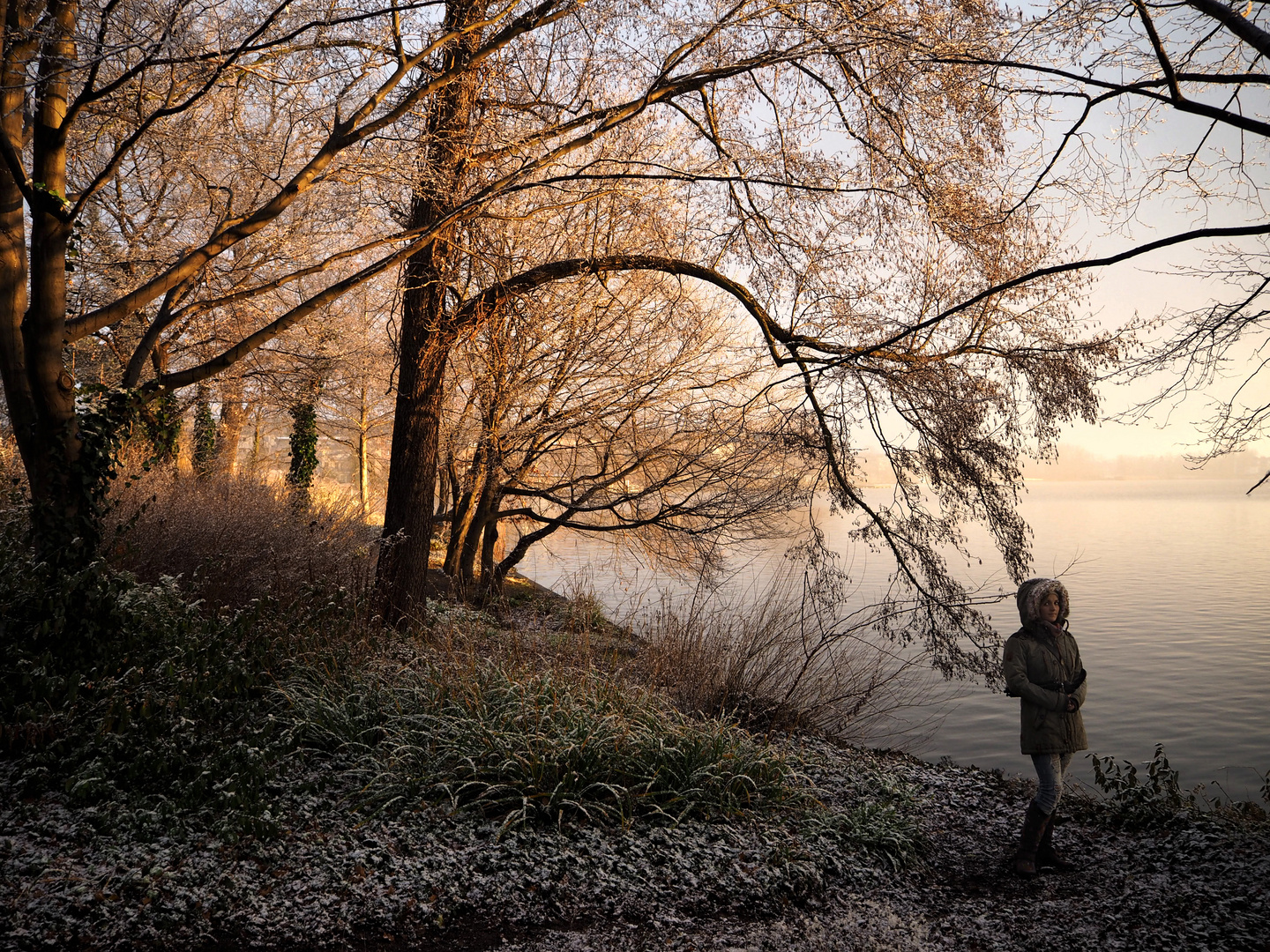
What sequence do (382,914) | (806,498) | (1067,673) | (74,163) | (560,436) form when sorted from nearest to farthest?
(382,914), (1067,673), (806,498), (560,436), (74,163)

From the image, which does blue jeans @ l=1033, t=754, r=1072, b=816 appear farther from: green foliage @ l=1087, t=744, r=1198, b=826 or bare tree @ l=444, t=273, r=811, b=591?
bare tree @ l=444, t=273, r=811, b=591

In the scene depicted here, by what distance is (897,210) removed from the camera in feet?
26.7

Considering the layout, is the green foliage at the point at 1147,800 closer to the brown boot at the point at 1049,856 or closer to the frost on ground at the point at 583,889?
the frost on ground at the point at 583,889

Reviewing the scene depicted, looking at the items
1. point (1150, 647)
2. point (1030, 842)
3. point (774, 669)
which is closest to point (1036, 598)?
point (1030, 842)

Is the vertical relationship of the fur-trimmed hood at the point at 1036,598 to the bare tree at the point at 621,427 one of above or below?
below

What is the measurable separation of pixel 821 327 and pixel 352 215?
5.02m

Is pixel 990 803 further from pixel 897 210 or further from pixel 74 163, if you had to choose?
pixel 74 163

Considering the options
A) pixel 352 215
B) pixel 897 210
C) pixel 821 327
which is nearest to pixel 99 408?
pixel 352 215

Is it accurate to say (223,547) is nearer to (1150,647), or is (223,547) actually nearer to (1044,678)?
(1044,678)

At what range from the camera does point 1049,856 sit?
4906 millimetres

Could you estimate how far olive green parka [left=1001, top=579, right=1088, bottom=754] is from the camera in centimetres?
464

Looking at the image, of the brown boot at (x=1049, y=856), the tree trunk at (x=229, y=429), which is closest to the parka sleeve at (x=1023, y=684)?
the brown boot at (x=1049, y=856)

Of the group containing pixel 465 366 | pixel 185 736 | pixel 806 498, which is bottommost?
pixel 185 736

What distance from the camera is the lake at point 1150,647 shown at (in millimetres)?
8852
